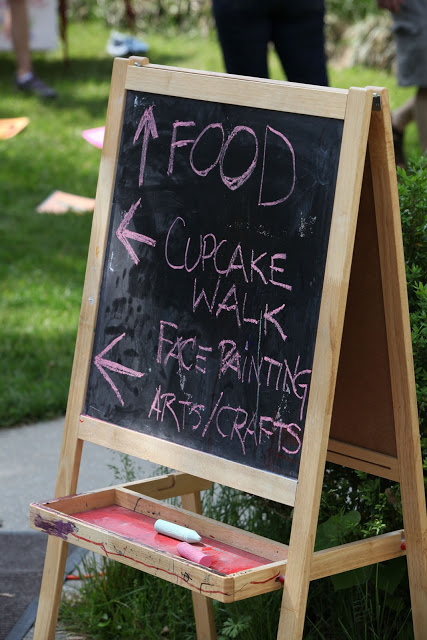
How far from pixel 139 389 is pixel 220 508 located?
757 millimetres

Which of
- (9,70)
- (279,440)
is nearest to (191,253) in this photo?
(279,440)

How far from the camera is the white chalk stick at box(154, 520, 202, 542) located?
249cm

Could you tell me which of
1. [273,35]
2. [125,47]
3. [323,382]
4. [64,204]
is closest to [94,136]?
[273,35]

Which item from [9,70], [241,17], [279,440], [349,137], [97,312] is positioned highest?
[9,70]

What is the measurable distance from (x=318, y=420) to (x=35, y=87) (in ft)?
30.3

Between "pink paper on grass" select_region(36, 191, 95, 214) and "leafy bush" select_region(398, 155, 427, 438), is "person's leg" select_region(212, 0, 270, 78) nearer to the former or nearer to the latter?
"leafy bush" select_region(398, 155, 427, 438)

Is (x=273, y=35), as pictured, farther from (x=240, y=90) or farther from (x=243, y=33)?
(x=240, y=90)

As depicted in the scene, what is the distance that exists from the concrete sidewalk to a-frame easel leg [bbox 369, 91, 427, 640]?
1.02 meters

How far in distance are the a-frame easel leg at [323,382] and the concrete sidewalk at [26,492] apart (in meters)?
1.07

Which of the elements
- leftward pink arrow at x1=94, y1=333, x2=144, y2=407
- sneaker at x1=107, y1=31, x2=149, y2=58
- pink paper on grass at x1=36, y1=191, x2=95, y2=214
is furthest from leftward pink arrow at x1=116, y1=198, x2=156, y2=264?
sneaker at x1=107, y1=31, x2=149, y2=58

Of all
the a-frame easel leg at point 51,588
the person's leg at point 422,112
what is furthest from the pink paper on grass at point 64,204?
the a-frame easel leg at point 51,588

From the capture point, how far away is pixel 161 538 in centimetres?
254

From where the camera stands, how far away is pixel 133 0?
15609 millimetres

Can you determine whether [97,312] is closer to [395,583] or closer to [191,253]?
[191,253]
